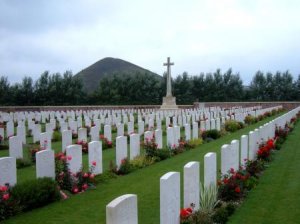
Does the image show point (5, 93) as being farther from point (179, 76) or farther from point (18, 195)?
point (18, 195)

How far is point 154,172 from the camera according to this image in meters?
9.09

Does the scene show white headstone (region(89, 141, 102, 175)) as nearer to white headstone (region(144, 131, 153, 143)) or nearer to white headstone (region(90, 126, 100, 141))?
white headstone (region(144, 131, 153, 143))

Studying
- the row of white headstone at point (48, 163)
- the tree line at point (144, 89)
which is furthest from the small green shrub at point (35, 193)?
the tree line at point (144, 89)

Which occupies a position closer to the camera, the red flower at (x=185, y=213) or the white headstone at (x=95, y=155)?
the red flower at (x=185, y=213)

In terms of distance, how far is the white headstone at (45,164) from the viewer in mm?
6750

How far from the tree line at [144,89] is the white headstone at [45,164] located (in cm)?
3566

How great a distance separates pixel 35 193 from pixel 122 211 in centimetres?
337

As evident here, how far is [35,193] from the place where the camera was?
616 cm

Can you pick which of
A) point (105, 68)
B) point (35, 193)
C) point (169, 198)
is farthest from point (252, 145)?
point (105, 68)

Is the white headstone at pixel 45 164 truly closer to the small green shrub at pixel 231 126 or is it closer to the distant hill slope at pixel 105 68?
the small green shrub at pixel 231 126

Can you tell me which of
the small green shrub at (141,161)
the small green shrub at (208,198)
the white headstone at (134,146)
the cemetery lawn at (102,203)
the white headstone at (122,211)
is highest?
the white headstone at (122,211)

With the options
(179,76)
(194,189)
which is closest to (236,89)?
(179,76)

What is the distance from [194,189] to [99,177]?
132 inches

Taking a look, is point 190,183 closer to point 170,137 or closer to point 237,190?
point 237,190
